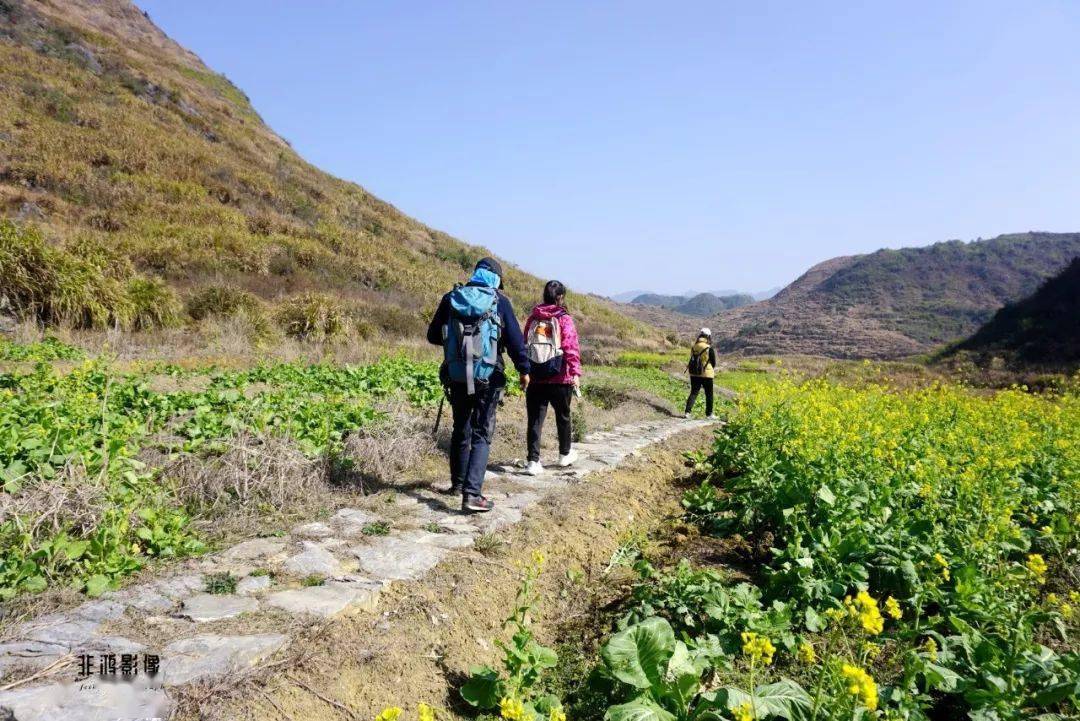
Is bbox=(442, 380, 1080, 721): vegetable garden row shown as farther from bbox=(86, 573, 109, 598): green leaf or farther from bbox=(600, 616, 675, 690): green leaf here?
bbox=(86, 573, 109, 598): green leaf

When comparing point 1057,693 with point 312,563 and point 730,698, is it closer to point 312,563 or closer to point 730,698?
point 730,698

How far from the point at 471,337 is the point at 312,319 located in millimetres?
10452

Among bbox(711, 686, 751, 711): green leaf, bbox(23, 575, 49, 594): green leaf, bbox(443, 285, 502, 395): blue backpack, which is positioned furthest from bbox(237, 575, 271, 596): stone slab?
bbox(711, 686, 751, 711): green leaf

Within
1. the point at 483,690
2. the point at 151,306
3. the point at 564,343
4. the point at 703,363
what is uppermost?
the point at 151,306

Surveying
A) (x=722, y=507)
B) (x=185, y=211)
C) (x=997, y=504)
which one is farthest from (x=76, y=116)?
(x=997, y=504)

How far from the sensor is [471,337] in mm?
4285

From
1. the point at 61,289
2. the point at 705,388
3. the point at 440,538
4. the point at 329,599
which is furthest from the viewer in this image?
the point at 705,388

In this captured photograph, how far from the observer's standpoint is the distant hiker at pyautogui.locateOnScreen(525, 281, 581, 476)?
5.49m

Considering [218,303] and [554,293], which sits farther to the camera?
[218,303]

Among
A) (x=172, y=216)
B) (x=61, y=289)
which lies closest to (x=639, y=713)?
(x=61, y=289)

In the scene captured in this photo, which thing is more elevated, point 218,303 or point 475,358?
point 218,303

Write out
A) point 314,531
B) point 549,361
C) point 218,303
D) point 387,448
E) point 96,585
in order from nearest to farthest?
point 96,585
point 314,531
point 387,448
point 549,361
point 218,303

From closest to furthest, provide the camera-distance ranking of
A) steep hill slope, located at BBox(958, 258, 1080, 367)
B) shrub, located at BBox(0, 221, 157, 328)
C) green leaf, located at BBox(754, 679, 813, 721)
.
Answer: green leaf, located at BBox(754, 679, 813, 721) < shrub, located at BBox(0, 221, 157, 328) < steep hill slope, located at BBox(958, 258, 1080, 367)

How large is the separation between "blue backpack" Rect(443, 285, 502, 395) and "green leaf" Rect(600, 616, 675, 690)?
214 centimetres
